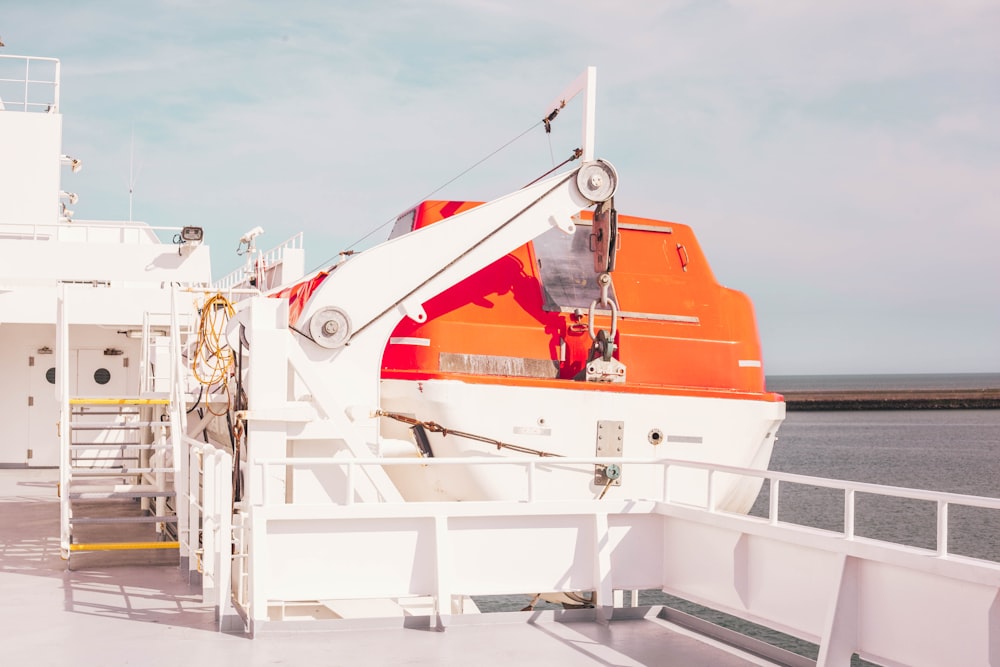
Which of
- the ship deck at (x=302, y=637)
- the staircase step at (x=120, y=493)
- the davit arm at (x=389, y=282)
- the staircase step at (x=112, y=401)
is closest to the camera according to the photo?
the ship deck at (x=302, y=637)

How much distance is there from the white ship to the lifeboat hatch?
2cm

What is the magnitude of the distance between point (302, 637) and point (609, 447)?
3.37 meters

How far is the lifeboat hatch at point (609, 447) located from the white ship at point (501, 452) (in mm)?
19

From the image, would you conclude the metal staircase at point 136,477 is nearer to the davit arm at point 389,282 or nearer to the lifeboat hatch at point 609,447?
the davit arm at point 389,282

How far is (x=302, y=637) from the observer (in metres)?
6.69

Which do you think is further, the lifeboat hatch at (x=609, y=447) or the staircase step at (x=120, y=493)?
the staircase step at (x=120, y=493)

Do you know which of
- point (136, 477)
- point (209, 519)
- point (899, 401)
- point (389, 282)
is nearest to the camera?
point (209, 519)

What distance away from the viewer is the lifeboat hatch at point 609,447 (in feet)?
29.9

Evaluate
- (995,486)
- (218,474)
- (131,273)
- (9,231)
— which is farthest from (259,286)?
(995,486)

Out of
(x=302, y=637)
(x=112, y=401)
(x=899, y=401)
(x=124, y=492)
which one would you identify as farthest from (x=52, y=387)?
(x=899, y=401)

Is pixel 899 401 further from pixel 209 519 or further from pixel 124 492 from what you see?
pixel 209 519

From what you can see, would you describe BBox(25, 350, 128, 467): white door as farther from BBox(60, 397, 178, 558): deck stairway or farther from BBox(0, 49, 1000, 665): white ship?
BBox(0, 49, 1000, 665): white ship

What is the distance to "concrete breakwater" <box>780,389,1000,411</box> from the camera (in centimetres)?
11750

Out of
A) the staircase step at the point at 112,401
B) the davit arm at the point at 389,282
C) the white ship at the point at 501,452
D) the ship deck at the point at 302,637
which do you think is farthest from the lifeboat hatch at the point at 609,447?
the staircase step at the point at 112,401
